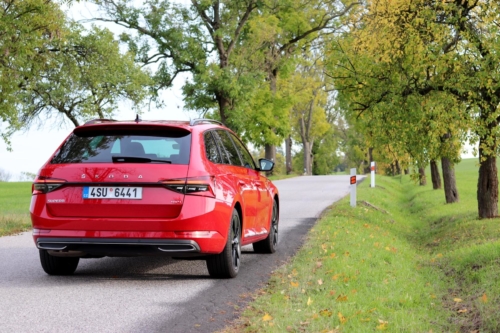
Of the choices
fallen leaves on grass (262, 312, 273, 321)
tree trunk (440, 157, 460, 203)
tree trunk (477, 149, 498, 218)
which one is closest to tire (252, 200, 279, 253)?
fallen leaves on grass (262, 312, 273, 321)

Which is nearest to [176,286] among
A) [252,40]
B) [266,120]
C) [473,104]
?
[473,104]

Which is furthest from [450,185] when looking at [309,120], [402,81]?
[309,120]

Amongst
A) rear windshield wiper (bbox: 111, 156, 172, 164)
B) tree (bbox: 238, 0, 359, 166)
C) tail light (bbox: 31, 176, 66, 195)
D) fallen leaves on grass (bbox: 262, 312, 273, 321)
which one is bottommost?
fallen leaves on grass (bbox: 262, 312, 273, 321)

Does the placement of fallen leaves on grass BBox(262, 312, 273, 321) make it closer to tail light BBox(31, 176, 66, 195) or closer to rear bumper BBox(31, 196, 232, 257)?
rear bumper BBox(31, 196, 232, 257)

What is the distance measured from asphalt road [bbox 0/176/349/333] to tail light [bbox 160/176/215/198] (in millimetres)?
1039

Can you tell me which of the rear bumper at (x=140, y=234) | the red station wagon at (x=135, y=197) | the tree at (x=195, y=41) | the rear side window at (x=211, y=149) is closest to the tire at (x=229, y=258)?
the red station wagon at (x=135, y=197)

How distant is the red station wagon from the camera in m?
7.69

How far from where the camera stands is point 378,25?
16531 mm

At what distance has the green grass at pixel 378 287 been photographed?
6.22m

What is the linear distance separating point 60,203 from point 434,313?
4.03 metres

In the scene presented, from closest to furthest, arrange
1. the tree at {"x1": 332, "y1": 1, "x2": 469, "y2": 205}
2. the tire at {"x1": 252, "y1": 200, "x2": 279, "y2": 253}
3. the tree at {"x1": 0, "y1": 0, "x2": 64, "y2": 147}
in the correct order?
the tire at {"x1": 252, "y1": 200, "x2": 279, "y2": 253}, the tree at {"x1": 332, "y1": 1, "x2": 469, "y2": 205}, the tree at {"x1": 0, "y1": 0, "x2": 64, "y2": 147}

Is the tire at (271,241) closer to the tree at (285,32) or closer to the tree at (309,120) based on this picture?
the tree at (285,32)

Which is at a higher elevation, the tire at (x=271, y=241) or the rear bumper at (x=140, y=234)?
the rear bumper at (x=140, y=234)

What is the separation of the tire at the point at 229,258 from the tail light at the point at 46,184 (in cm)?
187
